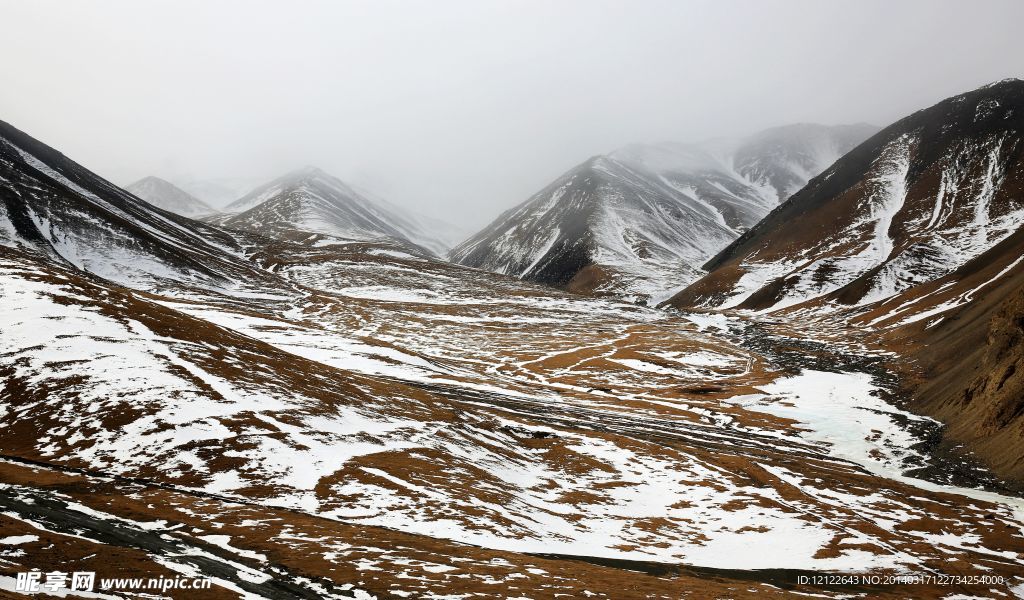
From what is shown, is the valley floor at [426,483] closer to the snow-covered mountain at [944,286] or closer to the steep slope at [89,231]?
the snow-covered mountain at [944,286]

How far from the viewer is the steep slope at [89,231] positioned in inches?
4729

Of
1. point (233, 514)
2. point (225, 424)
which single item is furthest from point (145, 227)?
point (233, 514)

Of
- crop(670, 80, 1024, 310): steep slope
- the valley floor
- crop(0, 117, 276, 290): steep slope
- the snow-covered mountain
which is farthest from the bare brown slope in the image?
crop(0, 117, 276, 290): steep slope

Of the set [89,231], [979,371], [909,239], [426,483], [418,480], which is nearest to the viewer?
[426,483]

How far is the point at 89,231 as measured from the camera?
13375 centimetres

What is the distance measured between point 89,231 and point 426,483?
15094cm

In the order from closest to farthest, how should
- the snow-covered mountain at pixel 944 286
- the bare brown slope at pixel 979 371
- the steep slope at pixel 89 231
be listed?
1. the bare brown slope at pixel 979 371
2. the snow-covered mountain at pixel 944 286
3. the steep slope at pixel 89 231

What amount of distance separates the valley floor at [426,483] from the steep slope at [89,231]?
8696cm

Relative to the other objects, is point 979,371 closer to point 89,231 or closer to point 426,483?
point 426,483

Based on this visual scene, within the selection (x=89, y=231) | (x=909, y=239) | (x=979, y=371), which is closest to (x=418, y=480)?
(x=979, y=371)

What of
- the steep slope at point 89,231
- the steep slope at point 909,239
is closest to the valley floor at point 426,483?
the steep slope at point 89,231

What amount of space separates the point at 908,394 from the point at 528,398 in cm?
5102

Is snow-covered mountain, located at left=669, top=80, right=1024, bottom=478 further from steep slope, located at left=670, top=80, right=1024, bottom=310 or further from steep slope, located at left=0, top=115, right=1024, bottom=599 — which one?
steep slope, located at left=0, top=115, right=1024, bottom=599

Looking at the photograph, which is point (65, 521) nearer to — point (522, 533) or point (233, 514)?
point (233, 514)
